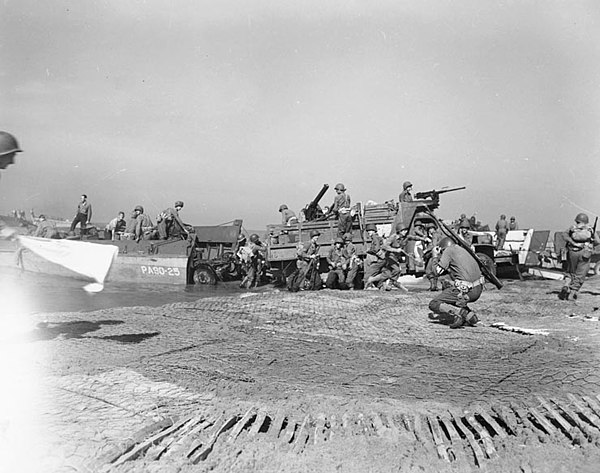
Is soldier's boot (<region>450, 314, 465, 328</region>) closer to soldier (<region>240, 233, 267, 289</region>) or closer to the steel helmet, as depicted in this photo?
the steel helmet

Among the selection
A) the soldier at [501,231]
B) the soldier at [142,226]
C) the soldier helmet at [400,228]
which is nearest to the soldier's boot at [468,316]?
the soldier helmet at [400,228]

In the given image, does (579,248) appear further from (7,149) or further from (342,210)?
(7,149)

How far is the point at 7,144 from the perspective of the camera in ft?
16.9

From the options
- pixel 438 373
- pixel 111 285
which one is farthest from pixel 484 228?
pixel 438 373

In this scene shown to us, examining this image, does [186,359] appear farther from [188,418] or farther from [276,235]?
[276,235]

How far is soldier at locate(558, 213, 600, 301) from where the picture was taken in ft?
37.6

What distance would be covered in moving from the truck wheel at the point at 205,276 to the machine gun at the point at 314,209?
3627 mm

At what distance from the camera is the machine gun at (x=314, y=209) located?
18281 mm

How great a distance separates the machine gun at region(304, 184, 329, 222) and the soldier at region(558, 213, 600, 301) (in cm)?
822

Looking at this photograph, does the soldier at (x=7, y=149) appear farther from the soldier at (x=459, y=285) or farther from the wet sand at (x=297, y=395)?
the soldier at (x=459, y=285)

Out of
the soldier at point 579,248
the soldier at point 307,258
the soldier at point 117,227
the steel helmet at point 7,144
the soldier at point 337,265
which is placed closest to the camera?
the steel helmet at point 7,144

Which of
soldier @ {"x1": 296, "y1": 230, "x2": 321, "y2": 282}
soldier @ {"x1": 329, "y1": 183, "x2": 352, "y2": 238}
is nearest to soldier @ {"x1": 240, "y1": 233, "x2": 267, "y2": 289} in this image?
soldier @ {"x1": 296, "y1": 230, "x2": 321, "y2": 282}

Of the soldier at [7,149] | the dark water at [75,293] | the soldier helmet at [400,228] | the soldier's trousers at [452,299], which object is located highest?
the soldier at [7,149]

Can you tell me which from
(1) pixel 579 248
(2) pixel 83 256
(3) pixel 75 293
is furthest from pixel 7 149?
(1) pixel 579 248
